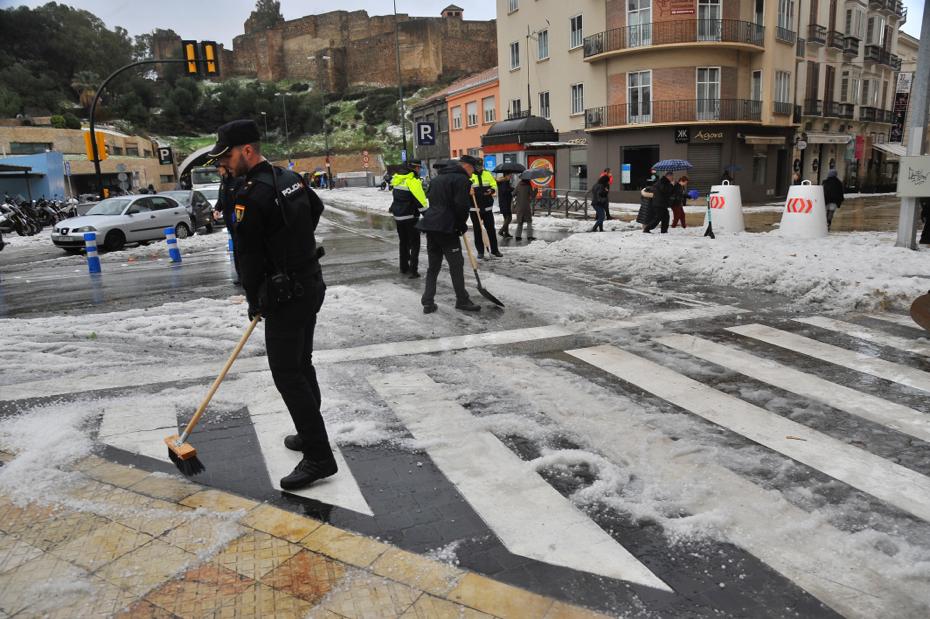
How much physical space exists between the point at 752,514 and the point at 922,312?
191 inches

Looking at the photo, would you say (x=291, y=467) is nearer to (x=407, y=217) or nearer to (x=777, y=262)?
(x=407, y=217)

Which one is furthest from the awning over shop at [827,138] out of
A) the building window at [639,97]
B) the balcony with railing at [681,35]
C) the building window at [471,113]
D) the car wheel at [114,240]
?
the car wheel at [114,240]

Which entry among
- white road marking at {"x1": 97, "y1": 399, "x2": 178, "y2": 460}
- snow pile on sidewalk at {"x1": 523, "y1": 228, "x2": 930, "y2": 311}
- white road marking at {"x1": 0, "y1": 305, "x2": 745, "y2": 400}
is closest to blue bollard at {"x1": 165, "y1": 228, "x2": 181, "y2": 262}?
snow pile on sidewalk at {"x1": 523, "y1": 228, "x2": 930, "y2": 311}

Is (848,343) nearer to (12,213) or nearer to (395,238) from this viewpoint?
(395,238)

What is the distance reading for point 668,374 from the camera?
5391 millimetres

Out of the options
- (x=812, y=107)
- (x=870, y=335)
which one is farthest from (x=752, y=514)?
(x=812, y=107)

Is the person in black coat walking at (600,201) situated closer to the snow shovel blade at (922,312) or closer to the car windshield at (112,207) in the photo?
the snow shovel blade at (922,312)

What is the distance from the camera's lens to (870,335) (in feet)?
21.3

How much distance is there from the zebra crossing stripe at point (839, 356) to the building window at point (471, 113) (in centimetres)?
4239

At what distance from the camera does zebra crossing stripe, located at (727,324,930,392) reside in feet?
17.1

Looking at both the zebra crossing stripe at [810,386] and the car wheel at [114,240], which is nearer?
the zebra crossing stripe at [810,386]

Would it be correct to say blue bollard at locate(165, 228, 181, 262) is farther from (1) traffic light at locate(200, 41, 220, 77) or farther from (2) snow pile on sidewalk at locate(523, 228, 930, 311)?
(1) traffic light at locate(200, 41, 220, 77)

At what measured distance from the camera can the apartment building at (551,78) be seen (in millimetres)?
29173

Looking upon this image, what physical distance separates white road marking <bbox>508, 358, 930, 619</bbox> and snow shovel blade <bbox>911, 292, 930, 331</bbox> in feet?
12.9
